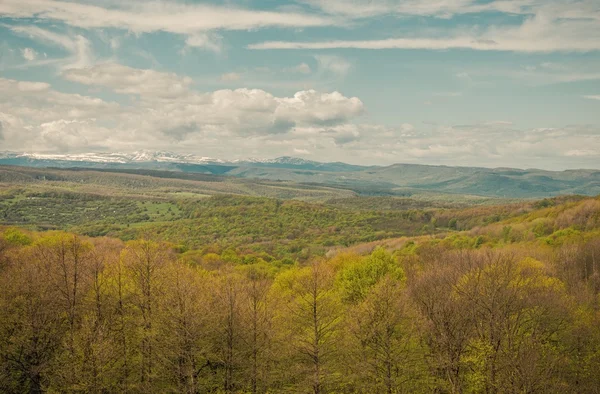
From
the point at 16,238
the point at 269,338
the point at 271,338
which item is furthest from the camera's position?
the point at 16,238

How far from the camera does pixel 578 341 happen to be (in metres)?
41.9

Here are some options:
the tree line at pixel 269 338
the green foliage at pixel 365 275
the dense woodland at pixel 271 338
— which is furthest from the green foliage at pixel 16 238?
the green foliage at pixel 365 275

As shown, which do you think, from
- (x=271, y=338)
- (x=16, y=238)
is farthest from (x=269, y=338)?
(x=16, y=238)

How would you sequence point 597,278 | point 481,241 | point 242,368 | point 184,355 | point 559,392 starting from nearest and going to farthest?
point 559,392 → point 184,355 → point 242,368 → point 597,278 → point 481,241

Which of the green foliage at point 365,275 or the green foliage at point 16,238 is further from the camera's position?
the green foliage at point 16,238

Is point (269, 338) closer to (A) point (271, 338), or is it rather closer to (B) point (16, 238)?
(A) point (271, 338)

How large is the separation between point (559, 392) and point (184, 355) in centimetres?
2809

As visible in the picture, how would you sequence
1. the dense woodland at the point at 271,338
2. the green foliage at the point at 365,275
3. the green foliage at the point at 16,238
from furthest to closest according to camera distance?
the green foliage at the point at 16,238, the green foliage at the point at 365,275, the dense woodland at the point at 271,338

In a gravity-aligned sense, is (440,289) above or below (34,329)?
above

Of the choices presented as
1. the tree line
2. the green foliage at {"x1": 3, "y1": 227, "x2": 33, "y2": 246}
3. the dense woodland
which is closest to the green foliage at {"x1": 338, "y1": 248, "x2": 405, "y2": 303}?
the dense woodland

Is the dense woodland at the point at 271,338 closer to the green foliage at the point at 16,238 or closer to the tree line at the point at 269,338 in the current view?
the tree line at the point at 269,338

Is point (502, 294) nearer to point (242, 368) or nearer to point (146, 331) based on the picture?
point (242, 368)

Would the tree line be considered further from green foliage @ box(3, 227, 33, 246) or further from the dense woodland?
green foliage @ box(3, 227, 33, 246)

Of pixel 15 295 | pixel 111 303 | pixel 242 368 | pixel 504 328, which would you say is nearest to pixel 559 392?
pixel 504 328
